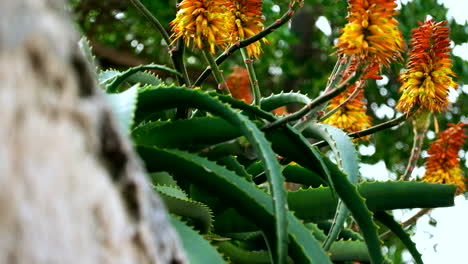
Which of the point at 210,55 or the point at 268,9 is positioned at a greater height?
the point at 210,55

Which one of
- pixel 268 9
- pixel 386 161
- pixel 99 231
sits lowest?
pixel 386 161

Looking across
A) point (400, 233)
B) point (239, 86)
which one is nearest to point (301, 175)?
point (400, 233)

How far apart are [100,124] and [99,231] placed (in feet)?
0.18

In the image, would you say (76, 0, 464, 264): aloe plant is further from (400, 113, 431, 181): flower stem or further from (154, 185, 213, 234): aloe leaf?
(400, 113, 431, 181): flower stem

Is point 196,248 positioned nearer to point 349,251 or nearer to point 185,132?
point 185,132

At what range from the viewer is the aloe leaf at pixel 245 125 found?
856mm

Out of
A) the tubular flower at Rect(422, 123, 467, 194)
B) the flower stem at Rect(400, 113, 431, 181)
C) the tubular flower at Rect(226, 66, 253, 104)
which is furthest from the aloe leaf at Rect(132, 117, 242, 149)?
the tubular flower at Rect(226, 66, 253, 104)

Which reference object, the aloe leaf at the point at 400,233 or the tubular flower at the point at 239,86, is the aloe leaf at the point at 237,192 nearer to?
the aloe leaf at the point at 400,233

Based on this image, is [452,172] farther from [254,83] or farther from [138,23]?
[138,23]

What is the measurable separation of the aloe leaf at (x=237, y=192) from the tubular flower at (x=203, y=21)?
260mm

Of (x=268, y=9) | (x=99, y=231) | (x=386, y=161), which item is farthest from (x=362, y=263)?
(x=386, y=161)

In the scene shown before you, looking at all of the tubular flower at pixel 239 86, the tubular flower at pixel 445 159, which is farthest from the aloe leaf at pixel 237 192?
the tubular flower at pixel 239 86

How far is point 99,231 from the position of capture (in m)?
0.37

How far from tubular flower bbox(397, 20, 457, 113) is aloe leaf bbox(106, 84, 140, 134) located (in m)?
0.53
